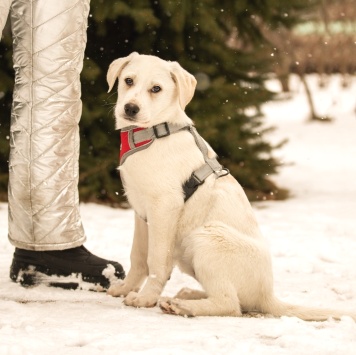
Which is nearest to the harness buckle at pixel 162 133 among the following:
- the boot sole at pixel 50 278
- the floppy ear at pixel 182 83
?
the floppy ear at pixel 182 83

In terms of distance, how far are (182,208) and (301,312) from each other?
74 centimetres

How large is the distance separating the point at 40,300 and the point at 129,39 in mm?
3719

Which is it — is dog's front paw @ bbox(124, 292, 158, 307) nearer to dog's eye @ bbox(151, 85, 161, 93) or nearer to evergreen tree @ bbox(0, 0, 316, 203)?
dog's eye @ bbox(151, 85, 161, 93)

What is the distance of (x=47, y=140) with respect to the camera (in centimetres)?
354

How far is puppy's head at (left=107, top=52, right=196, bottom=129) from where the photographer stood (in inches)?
126

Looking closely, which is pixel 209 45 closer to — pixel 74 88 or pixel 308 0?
pixel 308 0

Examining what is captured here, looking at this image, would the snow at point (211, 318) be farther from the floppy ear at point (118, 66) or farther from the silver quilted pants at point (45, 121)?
the floppy ear at point (118, 66)

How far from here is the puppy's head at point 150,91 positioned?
321 cm

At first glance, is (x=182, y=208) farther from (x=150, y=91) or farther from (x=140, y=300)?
(x=150, y=91)

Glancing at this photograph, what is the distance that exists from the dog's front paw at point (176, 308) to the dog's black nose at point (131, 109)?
888 mm

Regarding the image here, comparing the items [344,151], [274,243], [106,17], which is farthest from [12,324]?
[344,151]

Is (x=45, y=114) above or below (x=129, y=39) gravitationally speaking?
below

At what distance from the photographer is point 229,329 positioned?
9.39 ft

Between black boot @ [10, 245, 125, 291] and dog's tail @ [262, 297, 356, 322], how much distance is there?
904 mm
